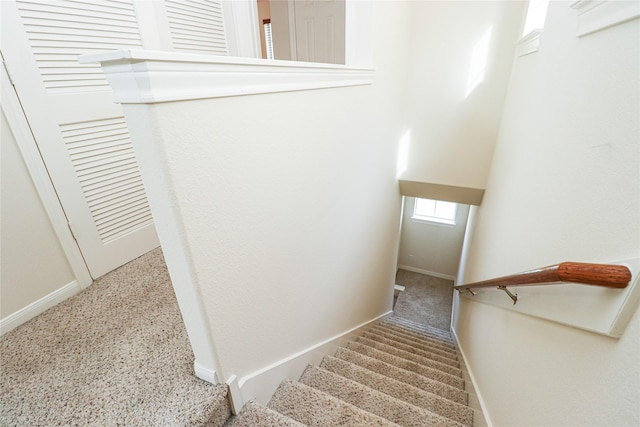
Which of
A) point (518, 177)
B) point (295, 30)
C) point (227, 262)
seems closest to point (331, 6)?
point (295, 30)

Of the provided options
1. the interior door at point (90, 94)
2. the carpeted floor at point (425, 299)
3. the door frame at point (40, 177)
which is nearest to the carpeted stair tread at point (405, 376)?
the interior door at point (90, 94)

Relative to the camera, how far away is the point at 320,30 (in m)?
2.83

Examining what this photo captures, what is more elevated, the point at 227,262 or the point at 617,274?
the point at 617,274

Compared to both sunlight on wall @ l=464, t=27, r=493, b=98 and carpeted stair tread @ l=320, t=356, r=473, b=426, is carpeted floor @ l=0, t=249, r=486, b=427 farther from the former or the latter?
sunlight on wall @ l=464, t=27, r=493, b=98

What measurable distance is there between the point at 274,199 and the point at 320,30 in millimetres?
2323

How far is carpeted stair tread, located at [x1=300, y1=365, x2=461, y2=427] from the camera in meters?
1.47

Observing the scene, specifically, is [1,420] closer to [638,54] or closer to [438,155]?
[638,54]

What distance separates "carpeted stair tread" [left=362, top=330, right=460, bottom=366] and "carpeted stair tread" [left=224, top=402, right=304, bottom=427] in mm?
1869

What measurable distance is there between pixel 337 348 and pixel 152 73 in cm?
213

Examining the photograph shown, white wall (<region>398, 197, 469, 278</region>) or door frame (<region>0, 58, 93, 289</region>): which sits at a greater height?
door frame (<region>0, 58, 93, 289</region>)

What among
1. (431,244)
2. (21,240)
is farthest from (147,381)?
(431,244)

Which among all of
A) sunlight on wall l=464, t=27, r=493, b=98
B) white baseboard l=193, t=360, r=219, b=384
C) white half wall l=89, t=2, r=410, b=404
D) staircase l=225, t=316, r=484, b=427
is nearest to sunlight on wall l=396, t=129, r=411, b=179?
sunlight on wall l=464, t=27, r=493, b=98

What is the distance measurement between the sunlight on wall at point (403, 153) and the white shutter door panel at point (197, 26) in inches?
76.1

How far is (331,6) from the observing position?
8.91 ft
